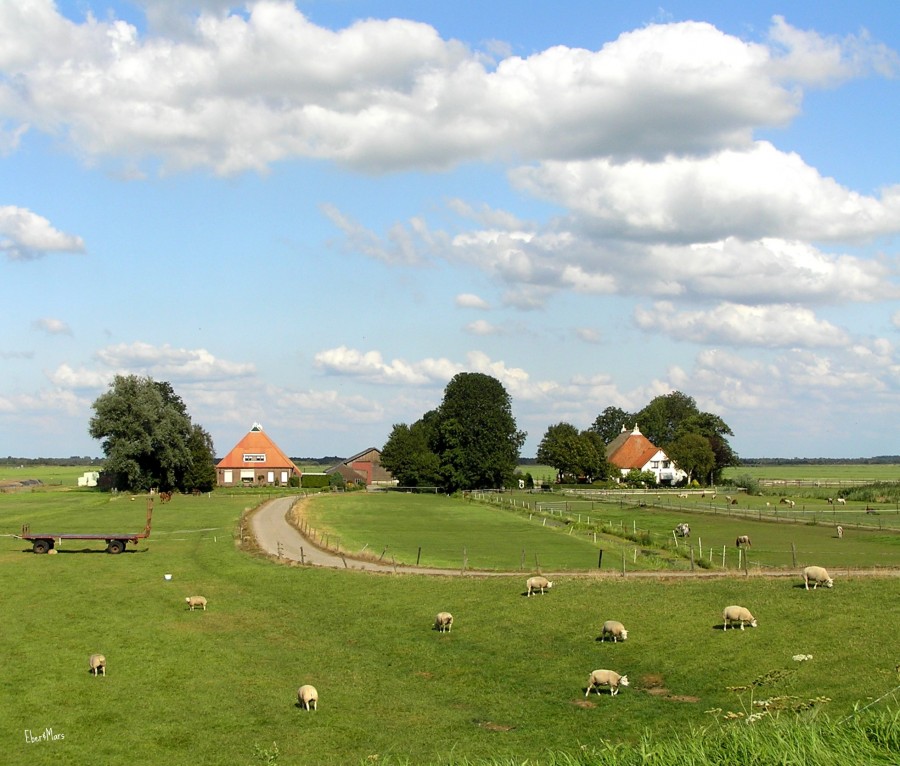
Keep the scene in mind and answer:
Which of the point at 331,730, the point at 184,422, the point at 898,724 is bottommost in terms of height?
the point at 331,730

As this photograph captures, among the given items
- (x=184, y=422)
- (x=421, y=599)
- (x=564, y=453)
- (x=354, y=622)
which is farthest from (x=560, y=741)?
(x=564, y=453)

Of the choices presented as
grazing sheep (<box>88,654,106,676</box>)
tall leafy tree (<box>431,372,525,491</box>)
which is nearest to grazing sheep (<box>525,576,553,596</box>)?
grazing sheep (<box>88,654,106,676</box>)

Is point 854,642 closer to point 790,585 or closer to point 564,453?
point 790,585

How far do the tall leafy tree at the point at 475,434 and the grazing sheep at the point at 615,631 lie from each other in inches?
4812

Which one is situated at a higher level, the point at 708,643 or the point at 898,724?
the point at 898,724

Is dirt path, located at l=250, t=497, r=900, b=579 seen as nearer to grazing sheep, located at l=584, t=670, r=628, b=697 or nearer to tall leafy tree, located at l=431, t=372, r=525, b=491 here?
grazing sheep, located at l=584, t=670, r=628, b=697

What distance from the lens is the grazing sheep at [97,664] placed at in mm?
30344

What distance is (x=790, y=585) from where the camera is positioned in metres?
39.4

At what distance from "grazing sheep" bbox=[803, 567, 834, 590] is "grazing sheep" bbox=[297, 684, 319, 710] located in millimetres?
21646

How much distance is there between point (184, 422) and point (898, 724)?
135653 millimetres

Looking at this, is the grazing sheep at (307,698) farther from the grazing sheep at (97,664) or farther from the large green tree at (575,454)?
the large green tree at (575,454)

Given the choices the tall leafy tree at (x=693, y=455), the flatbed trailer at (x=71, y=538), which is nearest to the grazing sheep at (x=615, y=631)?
the flatbed trailer at (x=71, y=538)

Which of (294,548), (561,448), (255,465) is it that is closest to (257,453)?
(255,465)

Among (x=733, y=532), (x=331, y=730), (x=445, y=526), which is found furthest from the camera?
(x=445, y=526)
